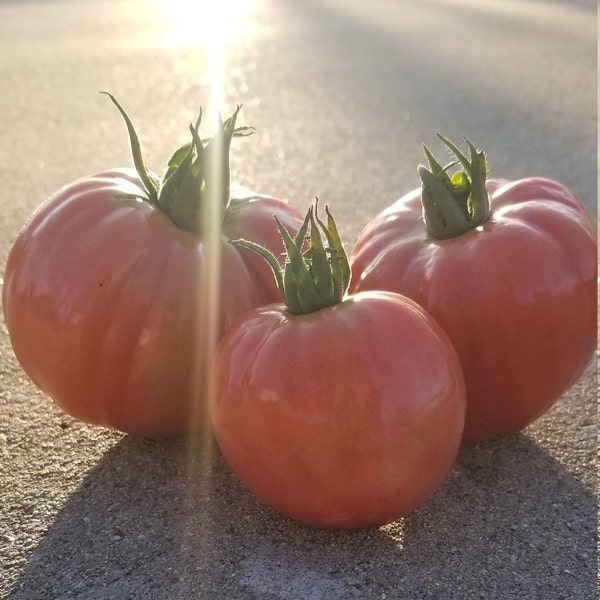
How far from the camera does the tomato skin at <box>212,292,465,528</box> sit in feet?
5.80

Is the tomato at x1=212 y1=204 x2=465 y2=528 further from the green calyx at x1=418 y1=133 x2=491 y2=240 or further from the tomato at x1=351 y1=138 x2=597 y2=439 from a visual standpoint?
the green calyx at x1=418 y1=133 x2=491 y2=240

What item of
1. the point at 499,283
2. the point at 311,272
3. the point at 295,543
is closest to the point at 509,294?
the point at 499,283

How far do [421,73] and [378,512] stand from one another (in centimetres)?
524

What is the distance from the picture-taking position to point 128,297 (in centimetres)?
203

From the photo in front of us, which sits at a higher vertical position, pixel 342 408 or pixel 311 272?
pixel 311 272

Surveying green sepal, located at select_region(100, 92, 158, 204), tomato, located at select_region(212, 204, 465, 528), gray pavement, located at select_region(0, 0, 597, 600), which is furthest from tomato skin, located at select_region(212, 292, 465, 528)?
green sepal, located at select_region(100, 92, 158, 204)

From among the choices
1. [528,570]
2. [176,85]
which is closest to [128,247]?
[528,570]

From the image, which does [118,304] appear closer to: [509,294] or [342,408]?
[342,408]

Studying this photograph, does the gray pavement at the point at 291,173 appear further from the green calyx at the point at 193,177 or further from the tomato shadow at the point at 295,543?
the green calyx at the point at 193,177

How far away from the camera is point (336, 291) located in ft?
6.13

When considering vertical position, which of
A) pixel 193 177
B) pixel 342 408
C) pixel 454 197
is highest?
pixel 193 177

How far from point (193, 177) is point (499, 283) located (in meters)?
0.68

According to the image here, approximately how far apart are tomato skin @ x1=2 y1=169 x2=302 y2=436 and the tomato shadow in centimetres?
18

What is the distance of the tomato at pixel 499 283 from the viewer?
2.07 m
